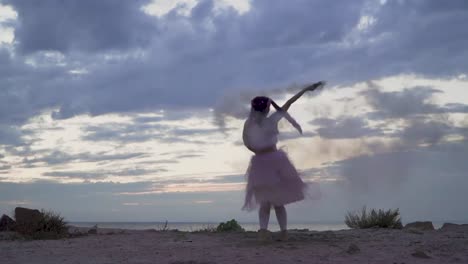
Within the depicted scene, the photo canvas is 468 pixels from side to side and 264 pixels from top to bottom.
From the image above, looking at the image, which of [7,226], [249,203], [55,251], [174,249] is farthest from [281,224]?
[7,226]

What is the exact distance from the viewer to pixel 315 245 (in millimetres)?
8328

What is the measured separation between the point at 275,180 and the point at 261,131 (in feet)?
2.49

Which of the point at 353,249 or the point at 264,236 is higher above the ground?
the point at 264,236

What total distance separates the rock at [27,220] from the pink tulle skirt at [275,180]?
190 inches

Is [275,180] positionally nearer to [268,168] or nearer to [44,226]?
[268,168]

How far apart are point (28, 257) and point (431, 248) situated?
5.54m

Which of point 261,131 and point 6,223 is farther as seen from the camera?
point 6,223

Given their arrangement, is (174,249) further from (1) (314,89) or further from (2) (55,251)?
(1) (314,89)

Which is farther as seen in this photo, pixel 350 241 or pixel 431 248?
pixel 350 241

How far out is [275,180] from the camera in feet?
27.4

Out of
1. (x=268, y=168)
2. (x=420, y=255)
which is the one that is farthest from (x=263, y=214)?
(x=420, y=255)

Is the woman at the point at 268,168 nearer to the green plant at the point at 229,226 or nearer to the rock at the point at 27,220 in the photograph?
the green plant at the point at 229,226

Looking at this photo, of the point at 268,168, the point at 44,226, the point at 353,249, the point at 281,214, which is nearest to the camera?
the point at 353,249

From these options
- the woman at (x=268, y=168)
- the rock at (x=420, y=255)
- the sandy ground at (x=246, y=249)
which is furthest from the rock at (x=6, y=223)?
the rock at (x=420, y=255)
